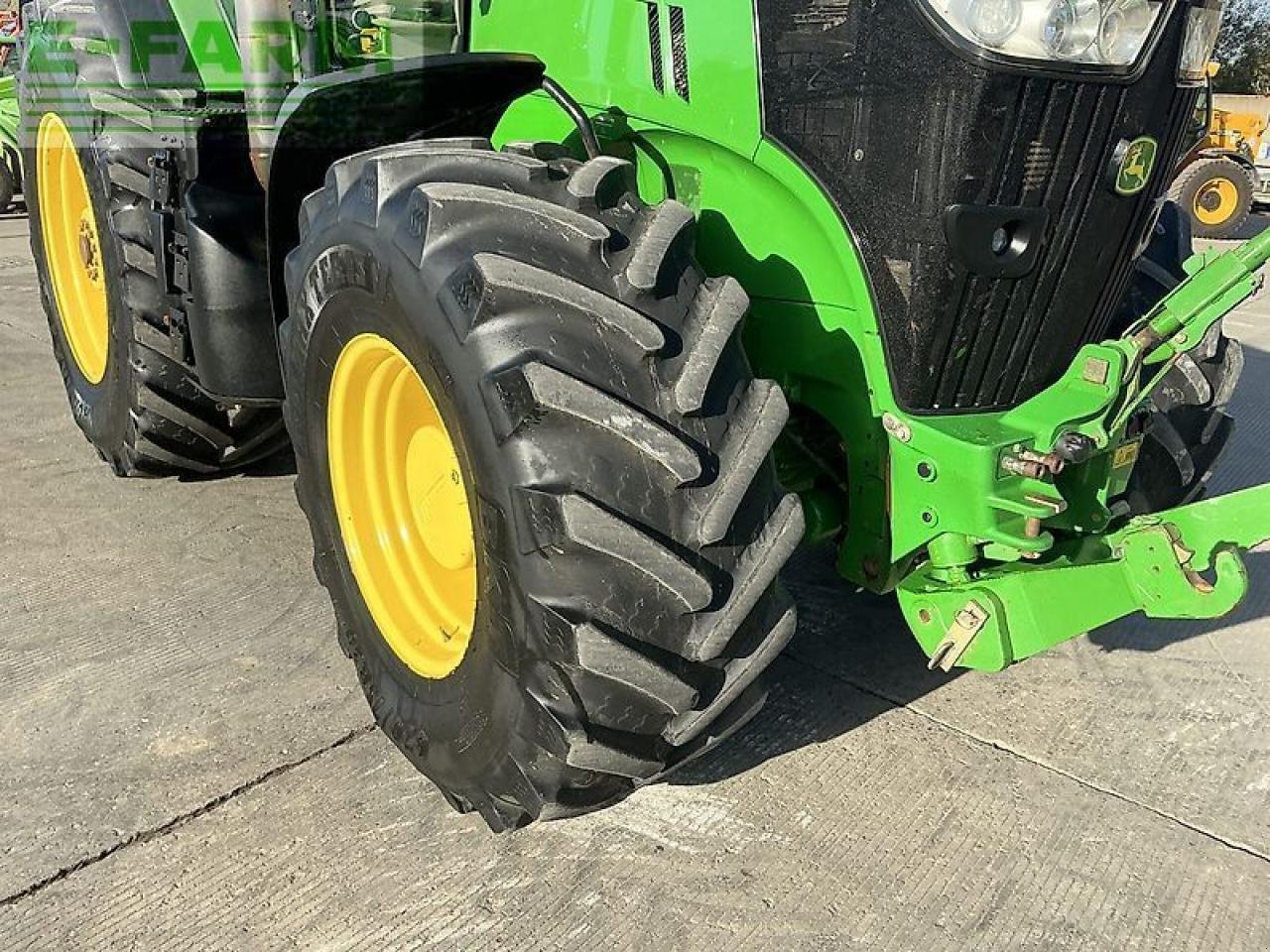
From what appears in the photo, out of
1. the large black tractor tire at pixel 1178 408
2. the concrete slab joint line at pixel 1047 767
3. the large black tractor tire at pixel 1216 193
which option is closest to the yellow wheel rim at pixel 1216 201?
the large black tractor tire at pixel 1216 193

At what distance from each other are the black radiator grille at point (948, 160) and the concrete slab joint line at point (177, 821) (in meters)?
1.51

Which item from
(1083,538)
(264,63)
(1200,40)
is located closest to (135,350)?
(264,63)

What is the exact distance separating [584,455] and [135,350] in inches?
90.1

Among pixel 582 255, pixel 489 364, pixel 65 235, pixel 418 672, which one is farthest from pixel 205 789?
pixel 65 235

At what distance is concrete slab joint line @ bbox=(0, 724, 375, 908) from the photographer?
7.13 feet

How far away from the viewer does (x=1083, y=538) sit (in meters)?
2.51

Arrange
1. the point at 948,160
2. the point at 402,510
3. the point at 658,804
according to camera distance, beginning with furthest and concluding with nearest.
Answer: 1. the point at 402,510
2. the point at 658,804
3. the point at 948,160

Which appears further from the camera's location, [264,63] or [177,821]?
[264,63]

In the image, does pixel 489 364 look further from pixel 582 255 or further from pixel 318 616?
pixel 318 616

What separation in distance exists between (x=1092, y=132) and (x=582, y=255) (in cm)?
96

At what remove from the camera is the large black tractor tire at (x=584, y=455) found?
71.8 inches

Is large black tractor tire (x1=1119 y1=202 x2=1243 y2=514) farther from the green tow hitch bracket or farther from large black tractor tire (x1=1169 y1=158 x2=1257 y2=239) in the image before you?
large black tractor tire (x1=1169 y1=158 x2=1257 y2=239)

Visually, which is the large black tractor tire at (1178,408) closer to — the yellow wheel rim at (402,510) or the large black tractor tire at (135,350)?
the yellow wheel rim at (402,510)

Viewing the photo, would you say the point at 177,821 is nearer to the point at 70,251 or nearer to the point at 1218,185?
the point at 70,251
